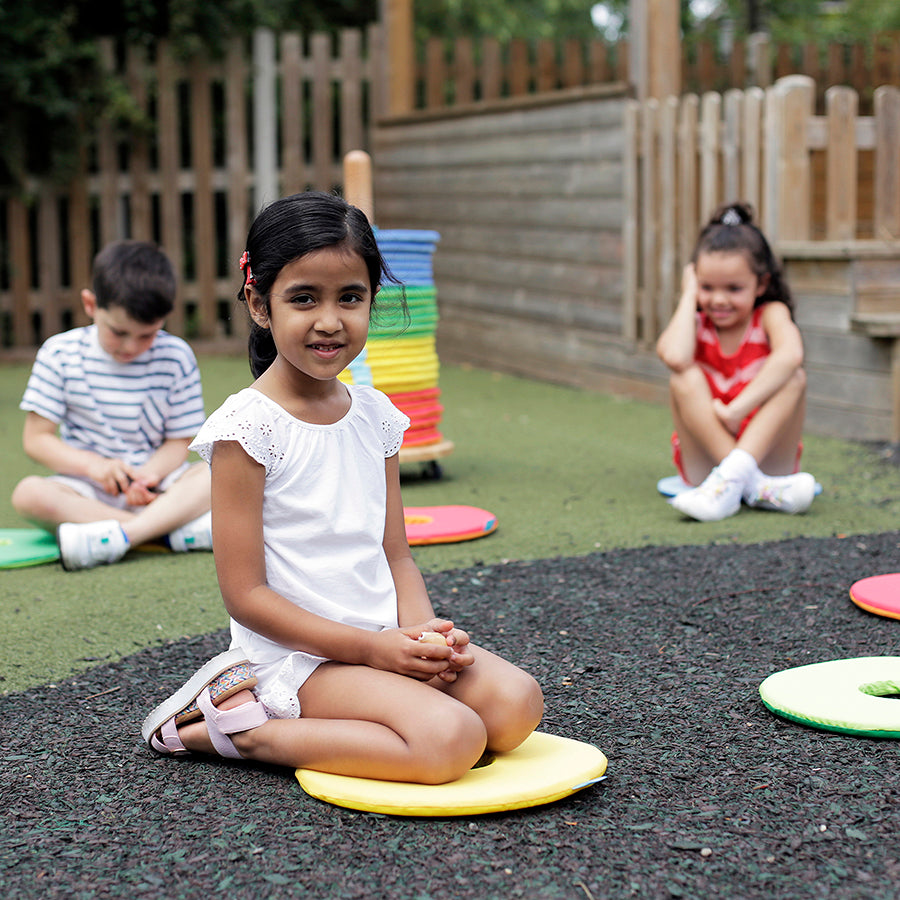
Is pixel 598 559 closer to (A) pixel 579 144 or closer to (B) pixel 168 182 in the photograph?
(A) pixel 579 144

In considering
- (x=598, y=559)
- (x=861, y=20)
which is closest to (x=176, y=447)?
(x=598, y=559)

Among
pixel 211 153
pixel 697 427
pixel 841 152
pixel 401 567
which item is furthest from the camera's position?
pixel 211 153

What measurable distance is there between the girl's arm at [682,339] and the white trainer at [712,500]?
50 cm

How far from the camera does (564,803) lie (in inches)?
83.7

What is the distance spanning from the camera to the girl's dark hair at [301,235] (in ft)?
7.24

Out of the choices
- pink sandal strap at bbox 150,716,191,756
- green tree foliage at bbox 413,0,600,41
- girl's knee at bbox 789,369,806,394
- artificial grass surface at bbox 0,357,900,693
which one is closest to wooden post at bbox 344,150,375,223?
artificial grass surface at bbox 0,357,900,693

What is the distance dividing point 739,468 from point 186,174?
7.02 m

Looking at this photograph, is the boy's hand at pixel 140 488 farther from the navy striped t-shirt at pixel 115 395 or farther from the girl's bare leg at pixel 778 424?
the girl's bare leg at pixel 778 424

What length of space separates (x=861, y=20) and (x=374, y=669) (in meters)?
19.9

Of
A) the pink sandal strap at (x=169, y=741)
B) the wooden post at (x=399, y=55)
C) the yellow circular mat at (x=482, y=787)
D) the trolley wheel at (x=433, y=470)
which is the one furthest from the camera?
the wooden post at (x=399, y=55)

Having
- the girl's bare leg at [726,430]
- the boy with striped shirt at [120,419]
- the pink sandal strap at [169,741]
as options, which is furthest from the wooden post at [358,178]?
the pink sandal strap at [169,741]

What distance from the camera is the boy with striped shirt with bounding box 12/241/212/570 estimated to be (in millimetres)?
3975

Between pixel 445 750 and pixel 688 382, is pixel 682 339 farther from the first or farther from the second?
pixel 445 750

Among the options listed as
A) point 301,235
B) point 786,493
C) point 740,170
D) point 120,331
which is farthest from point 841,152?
point 301,235
